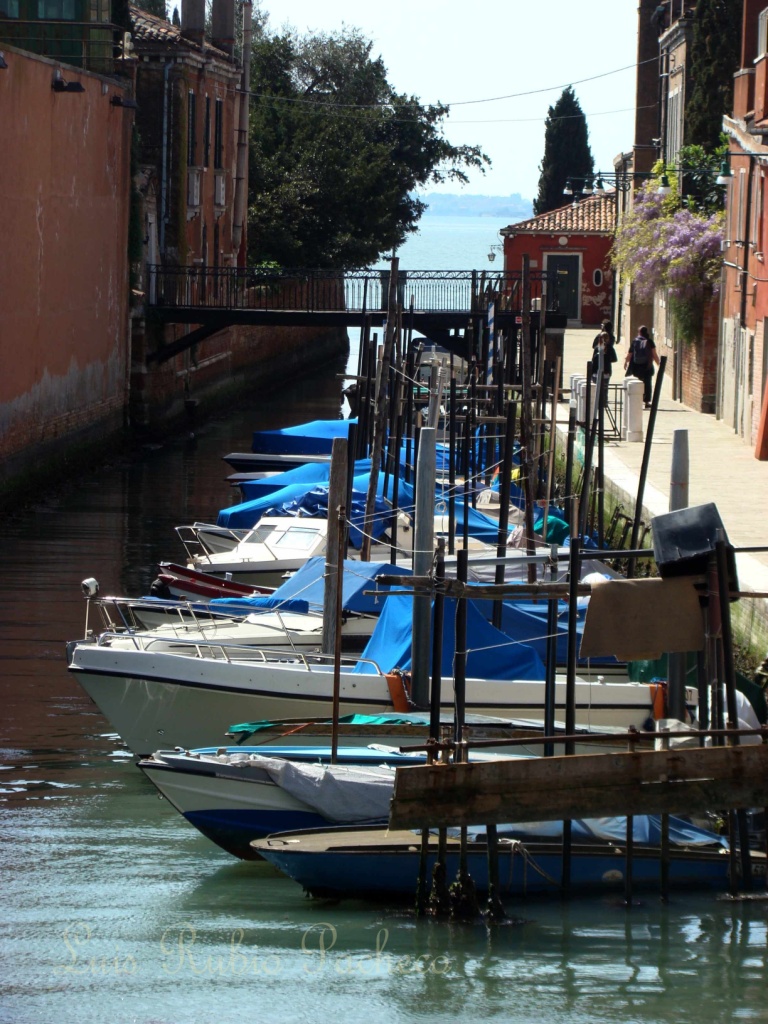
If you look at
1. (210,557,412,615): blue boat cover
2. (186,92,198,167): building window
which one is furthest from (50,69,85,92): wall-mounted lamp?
(210,557,412,615): blue boat cover

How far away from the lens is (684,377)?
28062mm

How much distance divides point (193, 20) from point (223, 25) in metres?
4.03

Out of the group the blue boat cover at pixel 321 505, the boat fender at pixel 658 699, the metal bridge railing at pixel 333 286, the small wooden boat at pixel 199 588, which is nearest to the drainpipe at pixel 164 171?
the metal bridge railing at pixel 333 286

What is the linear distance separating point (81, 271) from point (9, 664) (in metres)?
13.0

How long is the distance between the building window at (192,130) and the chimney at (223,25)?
13.1ft

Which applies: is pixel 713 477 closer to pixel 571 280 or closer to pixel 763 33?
→ pixel 763 33

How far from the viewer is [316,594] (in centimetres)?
1302

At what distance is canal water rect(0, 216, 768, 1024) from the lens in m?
7.34

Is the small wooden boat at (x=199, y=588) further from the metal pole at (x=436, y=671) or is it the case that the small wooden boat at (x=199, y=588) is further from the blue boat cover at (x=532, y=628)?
the metal pole at (x=436, y=671)

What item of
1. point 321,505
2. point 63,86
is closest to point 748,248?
point 321,505

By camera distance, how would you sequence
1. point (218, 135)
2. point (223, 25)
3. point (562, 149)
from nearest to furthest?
point (218, 135)
point (223, 25)
point (562, 149)

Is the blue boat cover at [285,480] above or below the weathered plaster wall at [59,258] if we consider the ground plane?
below

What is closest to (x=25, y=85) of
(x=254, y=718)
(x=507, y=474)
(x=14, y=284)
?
(x=14, y=284)

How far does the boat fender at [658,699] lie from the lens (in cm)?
1055
